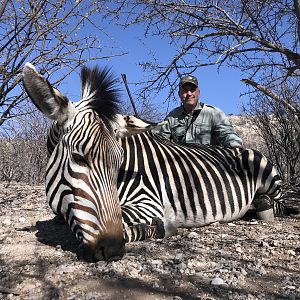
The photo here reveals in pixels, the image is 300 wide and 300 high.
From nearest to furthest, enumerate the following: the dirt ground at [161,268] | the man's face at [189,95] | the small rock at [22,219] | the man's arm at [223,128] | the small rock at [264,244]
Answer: the dirt ground at [161,268] < the small rock at [264,244] < the small rock at [22,219] < the man's arm at [223,128] < the man's face at [189,95]

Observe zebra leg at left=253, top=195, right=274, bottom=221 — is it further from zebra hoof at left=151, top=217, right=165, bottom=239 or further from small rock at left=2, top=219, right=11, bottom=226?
small rock at left=2, top=219, right=11, bottom=226

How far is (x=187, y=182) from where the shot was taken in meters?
3.77

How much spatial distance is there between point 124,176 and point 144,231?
594 mm

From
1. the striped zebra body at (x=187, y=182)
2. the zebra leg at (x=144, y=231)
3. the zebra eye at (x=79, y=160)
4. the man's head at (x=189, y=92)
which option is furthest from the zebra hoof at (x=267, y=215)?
the zebra eye at (x=79, y=160)

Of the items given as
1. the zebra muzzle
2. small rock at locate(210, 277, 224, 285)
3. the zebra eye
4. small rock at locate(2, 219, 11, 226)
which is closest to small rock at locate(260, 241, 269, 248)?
small rock at locate(210, 277, 224, 285)

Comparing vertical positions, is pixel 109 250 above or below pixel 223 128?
below

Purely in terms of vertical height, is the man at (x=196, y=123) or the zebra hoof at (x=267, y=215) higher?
the man at (x=196, y=123)

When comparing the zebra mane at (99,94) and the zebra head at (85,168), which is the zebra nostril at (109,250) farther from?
the zebra mane at (99,94)

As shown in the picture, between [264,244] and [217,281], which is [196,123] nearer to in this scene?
A: [264,244]

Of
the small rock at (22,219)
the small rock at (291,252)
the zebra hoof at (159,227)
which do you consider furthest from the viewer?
the small rock at (22,219)

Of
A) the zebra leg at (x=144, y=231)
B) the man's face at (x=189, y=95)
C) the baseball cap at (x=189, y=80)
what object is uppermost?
the baseball cap at (x=189, y=80)

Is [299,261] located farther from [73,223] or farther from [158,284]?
[73,223]

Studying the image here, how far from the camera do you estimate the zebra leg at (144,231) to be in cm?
290

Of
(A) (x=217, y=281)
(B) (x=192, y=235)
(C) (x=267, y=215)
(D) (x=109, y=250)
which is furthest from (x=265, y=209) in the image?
(D) (x=109, y=250)
